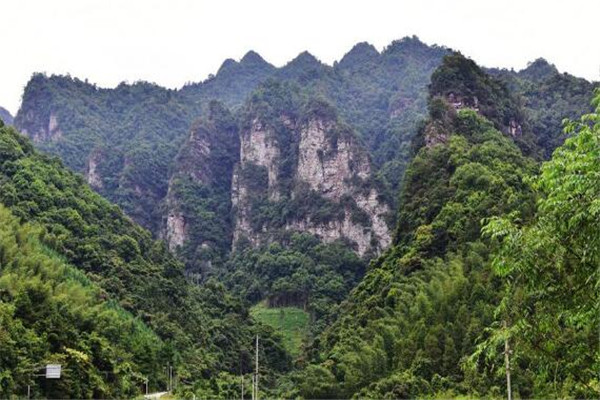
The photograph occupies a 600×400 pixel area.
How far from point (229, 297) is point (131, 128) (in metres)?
82.7

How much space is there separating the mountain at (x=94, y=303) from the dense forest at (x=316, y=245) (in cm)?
17

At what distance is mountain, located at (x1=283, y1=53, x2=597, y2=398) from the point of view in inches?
1143

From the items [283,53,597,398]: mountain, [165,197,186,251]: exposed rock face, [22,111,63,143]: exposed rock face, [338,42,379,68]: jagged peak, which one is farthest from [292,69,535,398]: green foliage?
[338,42,379,68]: jagged peak

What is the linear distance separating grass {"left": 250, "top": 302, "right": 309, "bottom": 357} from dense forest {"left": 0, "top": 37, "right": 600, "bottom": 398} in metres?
0.46

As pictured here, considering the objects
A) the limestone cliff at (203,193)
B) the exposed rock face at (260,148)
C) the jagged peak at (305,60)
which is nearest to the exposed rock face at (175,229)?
the limestone cliff at (203,193)

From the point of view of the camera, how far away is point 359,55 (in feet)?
588

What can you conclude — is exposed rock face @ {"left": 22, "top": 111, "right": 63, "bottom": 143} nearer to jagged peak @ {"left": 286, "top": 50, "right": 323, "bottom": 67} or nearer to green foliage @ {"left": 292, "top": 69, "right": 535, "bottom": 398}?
jagged peak @ {"left": 286, "top": 50, "right": 323, "bottom": 67}

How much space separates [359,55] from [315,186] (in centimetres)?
8221

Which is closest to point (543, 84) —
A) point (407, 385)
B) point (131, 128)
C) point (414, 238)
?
point (414, 238)

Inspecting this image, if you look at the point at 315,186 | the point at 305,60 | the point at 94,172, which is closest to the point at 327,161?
the point at 315,186

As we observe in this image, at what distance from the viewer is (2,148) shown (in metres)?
54.4

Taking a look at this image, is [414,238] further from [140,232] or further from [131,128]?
[131,128]

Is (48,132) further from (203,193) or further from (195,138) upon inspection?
(203,193)

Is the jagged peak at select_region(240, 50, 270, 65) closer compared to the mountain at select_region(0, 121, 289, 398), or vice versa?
the mountain at select_region(0, 121, 289, 398)
